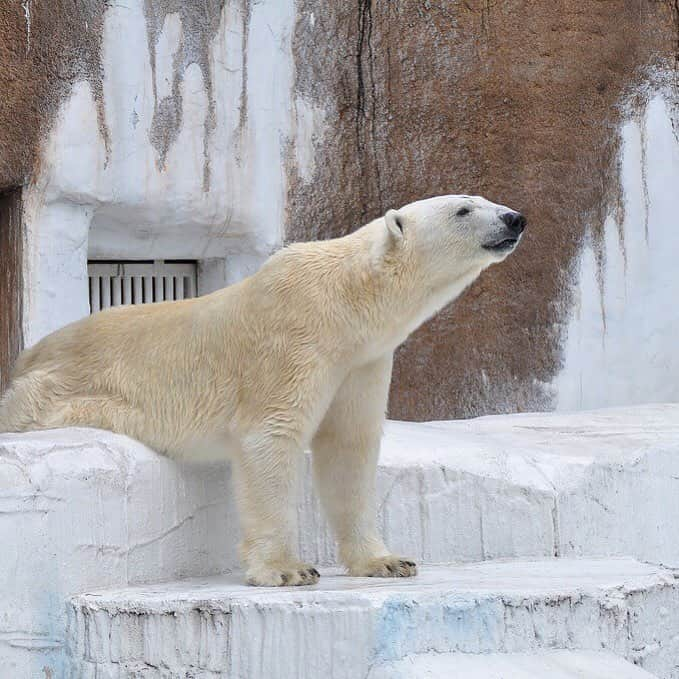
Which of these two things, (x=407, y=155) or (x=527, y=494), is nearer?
(x=527, y=494)

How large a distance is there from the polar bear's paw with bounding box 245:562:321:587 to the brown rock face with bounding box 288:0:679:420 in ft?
8.47

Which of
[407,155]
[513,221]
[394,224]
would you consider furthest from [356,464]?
[407,155]

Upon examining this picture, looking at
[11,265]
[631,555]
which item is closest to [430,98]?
[11,265]

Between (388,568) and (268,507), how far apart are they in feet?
1.33

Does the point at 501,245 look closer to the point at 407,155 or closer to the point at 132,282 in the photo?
the point at 407,155

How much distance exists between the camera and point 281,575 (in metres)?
3.65

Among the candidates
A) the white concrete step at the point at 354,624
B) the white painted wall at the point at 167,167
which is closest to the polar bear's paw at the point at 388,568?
the white concrete step at the point at 354,624

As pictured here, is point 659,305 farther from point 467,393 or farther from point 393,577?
point 393,577

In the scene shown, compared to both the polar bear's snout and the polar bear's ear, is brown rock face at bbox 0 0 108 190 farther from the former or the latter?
the polar bear's snout

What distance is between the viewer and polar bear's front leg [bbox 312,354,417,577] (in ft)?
12.8

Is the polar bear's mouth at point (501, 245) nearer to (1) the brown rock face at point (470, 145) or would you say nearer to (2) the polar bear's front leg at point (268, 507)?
(2) the polar bear's front leg at point (268, 507)

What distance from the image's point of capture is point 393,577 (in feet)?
12.6

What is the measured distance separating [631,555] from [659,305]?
215 cm

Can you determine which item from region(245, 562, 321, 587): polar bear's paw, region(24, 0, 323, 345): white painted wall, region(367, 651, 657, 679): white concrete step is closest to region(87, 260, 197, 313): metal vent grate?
region(24, 0, 323, 345): white painted wall
